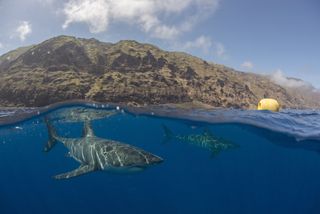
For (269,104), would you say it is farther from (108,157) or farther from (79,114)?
(79,114)

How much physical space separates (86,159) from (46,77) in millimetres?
10640

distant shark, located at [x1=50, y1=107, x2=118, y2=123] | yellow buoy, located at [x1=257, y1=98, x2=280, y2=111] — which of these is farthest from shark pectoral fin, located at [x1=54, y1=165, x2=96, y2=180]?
distant shark, located at [x1=50, y1=107, x2=118, y2=123]

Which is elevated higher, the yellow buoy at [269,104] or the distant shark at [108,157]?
the yellow buoy at [269,104]

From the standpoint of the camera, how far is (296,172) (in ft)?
102

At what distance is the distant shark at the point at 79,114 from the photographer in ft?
64.3

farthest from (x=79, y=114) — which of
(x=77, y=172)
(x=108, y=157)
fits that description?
(x=77, y=172)

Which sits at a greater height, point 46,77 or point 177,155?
point 46,77

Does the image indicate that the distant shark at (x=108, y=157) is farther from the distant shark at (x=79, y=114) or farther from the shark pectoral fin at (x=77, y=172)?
the distant shark at (x=79, y=114)

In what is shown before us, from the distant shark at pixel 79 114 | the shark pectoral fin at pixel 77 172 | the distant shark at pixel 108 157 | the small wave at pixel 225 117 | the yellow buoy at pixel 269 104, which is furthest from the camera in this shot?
the distant shark at pixel 79 114

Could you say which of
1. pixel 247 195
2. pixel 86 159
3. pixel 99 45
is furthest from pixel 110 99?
pixel 247 195

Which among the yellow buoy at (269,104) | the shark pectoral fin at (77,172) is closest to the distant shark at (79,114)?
the yellow buoy at (269,104)

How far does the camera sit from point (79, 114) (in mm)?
20547

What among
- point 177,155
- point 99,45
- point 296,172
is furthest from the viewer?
point 177,155

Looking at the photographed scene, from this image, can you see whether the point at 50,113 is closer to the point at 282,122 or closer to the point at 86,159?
the point at 86,159
